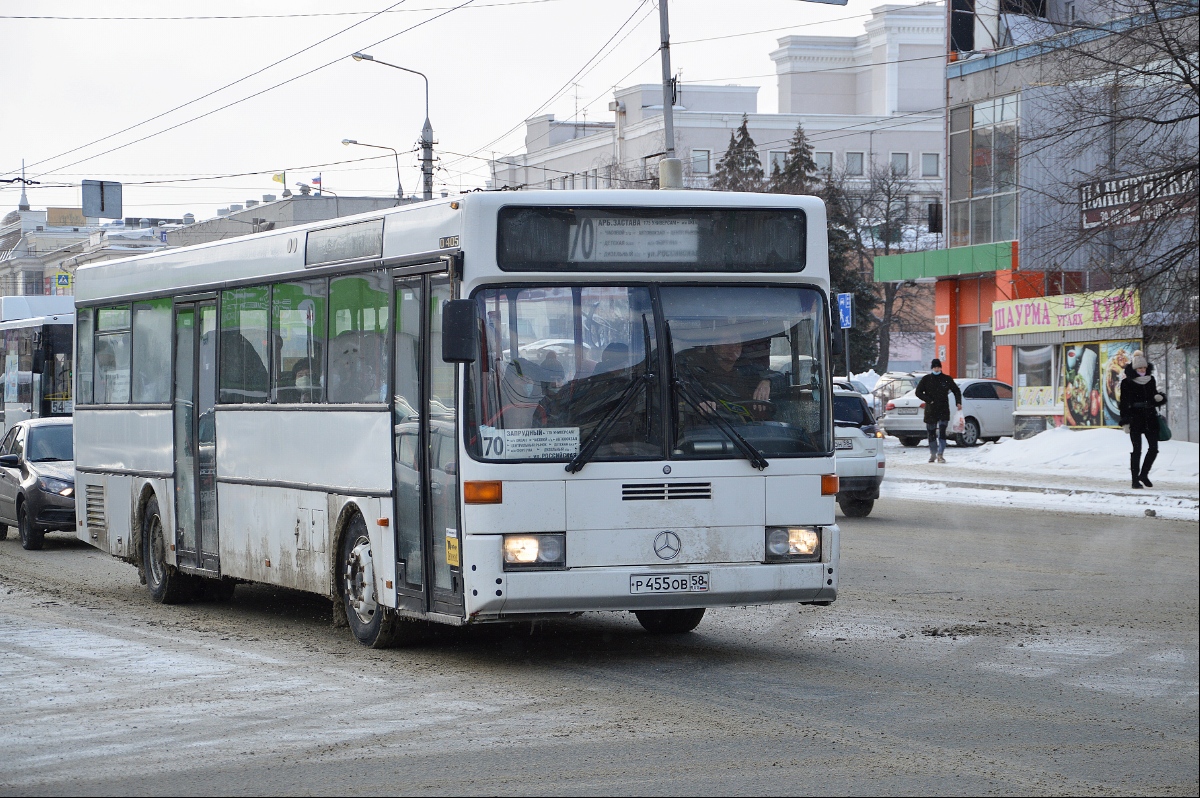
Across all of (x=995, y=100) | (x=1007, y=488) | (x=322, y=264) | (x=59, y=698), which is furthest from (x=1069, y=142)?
(x=59, y=698)

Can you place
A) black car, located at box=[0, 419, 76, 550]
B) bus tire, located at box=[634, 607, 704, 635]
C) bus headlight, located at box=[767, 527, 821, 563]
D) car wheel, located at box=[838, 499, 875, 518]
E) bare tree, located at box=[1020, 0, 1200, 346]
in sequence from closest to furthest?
bus headlight, located at box=[767, 527, 821, 563] < bus tire, located at box=[634, 607, 704, 635] < black car, located at box=[0, 419, 76, 550] < car wheel, located at box=[838, 499, 875, 518] < bare tree, located at box=[1020, 0, 1200, 346]

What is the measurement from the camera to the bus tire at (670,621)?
11.2 meters

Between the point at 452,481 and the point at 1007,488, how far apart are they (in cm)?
1761

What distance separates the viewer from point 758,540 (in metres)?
9.67

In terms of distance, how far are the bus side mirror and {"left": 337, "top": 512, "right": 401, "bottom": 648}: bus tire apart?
1941 millimetres

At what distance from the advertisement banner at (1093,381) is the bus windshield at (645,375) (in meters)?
24.9

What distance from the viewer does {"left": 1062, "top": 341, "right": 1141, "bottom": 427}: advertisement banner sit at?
33.8 meters

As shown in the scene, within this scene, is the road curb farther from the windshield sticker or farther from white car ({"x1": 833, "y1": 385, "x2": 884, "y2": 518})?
the windshield sticker

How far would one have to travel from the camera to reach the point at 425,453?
32.6 feet

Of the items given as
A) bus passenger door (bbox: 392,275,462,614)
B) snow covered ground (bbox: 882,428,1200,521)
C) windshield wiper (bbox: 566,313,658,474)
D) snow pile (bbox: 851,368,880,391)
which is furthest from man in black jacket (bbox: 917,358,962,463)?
snow pile (bbox: 851,368,880,391)

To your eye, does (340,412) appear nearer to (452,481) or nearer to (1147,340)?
(452,481)

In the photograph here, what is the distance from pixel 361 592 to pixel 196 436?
10.4 feet

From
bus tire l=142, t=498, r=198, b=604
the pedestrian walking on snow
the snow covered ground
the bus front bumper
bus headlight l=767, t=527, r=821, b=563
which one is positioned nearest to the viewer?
the bus front bumper

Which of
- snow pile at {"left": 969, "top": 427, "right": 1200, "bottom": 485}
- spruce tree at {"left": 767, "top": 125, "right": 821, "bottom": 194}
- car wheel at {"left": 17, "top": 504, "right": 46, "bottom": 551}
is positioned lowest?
car wheel at {"left": 17, "top": 504, "right": 46, "bottom": 551}
